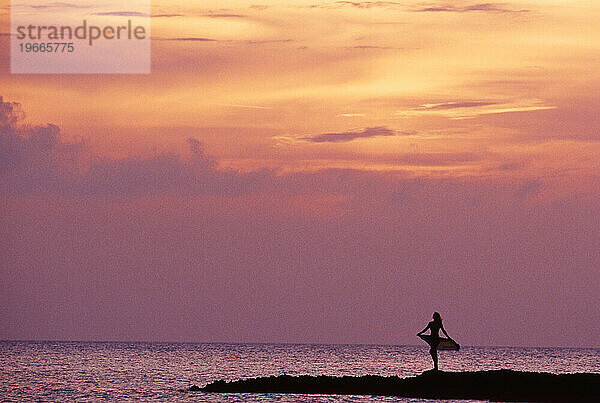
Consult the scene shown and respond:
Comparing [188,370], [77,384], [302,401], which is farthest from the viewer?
[188,370]

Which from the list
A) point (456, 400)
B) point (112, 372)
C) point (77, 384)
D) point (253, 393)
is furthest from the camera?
point (112, 372)

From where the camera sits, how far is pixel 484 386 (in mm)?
48844

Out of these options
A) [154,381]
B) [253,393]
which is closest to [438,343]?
[253,393]

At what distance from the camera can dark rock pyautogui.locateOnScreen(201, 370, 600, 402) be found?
155 feet

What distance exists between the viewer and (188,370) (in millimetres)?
100312

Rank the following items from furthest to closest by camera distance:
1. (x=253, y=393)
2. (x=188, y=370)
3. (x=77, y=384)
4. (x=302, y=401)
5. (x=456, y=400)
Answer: (x=188, y=370) → (x=77, y=384) → (x=253, y=393) → (x=302, y=401) → (x=456, y=400)

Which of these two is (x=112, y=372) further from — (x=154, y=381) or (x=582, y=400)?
(x=582, y=400)

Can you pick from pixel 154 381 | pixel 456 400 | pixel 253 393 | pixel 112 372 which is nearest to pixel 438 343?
pixel 456 400

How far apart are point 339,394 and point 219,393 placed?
827 centimetres

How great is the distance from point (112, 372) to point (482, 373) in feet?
165

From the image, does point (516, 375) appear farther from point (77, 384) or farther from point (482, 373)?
point (77, 384)

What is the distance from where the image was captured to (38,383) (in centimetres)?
7838

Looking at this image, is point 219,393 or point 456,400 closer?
point 456,400

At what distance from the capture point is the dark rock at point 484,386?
47094 mm
